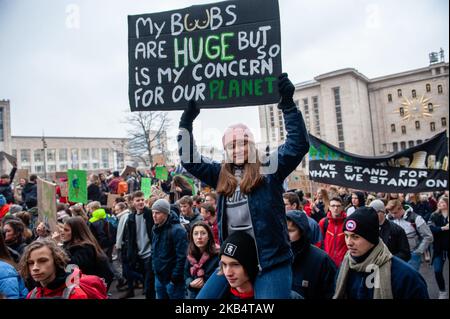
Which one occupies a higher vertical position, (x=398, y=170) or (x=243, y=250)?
(x=398, y=170)

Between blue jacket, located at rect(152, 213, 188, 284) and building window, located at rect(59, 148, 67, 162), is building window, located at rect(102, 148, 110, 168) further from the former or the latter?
blue jacket, located at rect(152, 213, 188, 284)

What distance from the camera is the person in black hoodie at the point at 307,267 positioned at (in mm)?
2764

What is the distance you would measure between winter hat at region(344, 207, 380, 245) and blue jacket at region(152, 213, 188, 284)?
272cm

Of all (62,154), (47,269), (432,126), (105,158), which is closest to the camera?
(47,269)

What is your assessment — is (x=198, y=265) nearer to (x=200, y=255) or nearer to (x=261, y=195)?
(x=200, y=255)

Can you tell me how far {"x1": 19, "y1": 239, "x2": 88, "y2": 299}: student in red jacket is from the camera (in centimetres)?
258

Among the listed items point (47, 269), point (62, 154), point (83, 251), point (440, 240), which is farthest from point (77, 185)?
point (62, 154)

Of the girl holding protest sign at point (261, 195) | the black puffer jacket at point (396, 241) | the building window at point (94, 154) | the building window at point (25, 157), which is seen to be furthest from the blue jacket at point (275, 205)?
the building window at point (94, 154)

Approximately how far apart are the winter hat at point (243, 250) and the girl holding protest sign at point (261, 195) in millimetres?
40

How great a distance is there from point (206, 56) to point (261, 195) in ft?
4.64

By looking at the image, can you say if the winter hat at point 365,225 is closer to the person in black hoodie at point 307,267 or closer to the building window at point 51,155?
the person in black hoodie at point 307,267

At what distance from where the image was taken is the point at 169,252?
4758 mm

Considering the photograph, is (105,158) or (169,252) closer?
(169,252)
